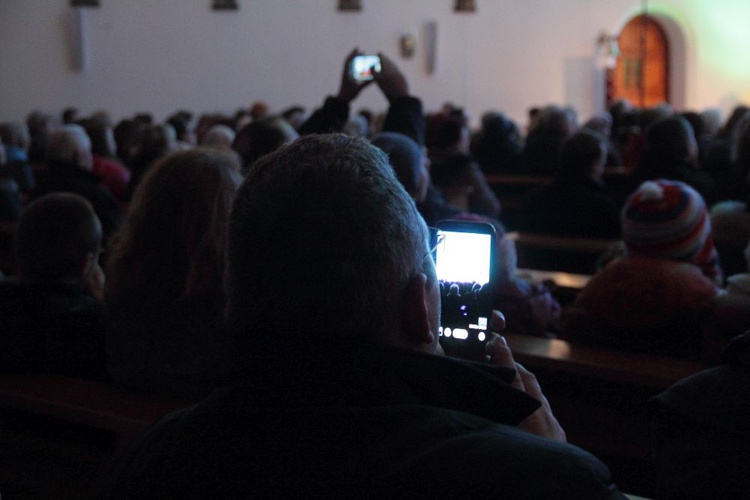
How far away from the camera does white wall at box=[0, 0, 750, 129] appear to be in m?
11.6

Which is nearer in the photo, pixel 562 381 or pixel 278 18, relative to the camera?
pixel 562 381

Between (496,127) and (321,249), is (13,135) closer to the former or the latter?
(496,127)

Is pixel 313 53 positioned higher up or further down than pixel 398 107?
higher up

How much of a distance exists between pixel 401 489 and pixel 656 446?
1.33 meters

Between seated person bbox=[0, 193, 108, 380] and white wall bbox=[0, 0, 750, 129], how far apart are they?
9331mm

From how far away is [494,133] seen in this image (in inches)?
316

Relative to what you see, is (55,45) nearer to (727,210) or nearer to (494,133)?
(494,133)

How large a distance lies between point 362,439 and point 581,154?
3.81m

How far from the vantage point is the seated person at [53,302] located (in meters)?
2.61

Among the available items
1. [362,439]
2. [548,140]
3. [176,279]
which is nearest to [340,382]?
[362,439]

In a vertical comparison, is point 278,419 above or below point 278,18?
below

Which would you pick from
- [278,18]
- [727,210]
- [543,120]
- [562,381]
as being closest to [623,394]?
[562,381]

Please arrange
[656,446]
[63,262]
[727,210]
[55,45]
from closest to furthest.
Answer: [656,446] < [63,262] < [727,210] < [55,45]

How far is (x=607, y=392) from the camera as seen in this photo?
328cm
